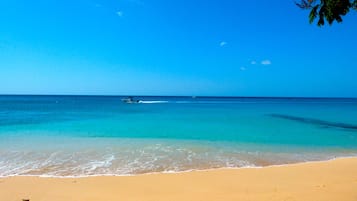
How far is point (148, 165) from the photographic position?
7.67 m

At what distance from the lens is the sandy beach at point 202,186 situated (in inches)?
194

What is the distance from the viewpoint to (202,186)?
562cm

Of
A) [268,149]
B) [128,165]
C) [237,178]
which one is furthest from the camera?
[268,149]

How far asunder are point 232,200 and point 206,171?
2185 millimetres

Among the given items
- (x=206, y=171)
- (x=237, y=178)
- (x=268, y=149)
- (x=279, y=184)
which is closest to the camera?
(x=279, y=184)

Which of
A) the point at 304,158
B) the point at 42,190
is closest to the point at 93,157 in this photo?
the point at 42,190

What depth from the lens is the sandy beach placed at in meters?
4.92

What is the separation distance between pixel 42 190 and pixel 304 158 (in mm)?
7832

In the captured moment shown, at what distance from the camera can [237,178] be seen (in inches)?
244

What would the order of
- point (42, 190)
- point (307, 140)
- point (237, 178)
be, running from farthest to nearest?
point (307, 140), point (237, 178), point (42, 190)

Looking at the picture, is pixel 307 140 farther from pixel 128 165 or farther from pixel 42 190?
pixel 42 190

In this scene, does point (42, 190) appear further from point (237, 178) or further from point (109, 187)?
point (237, 178)

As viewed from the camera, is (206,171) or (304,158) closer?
(206,171)

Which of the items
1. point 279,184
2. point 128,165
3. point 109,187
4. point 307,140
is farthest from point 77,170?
point 307,140
